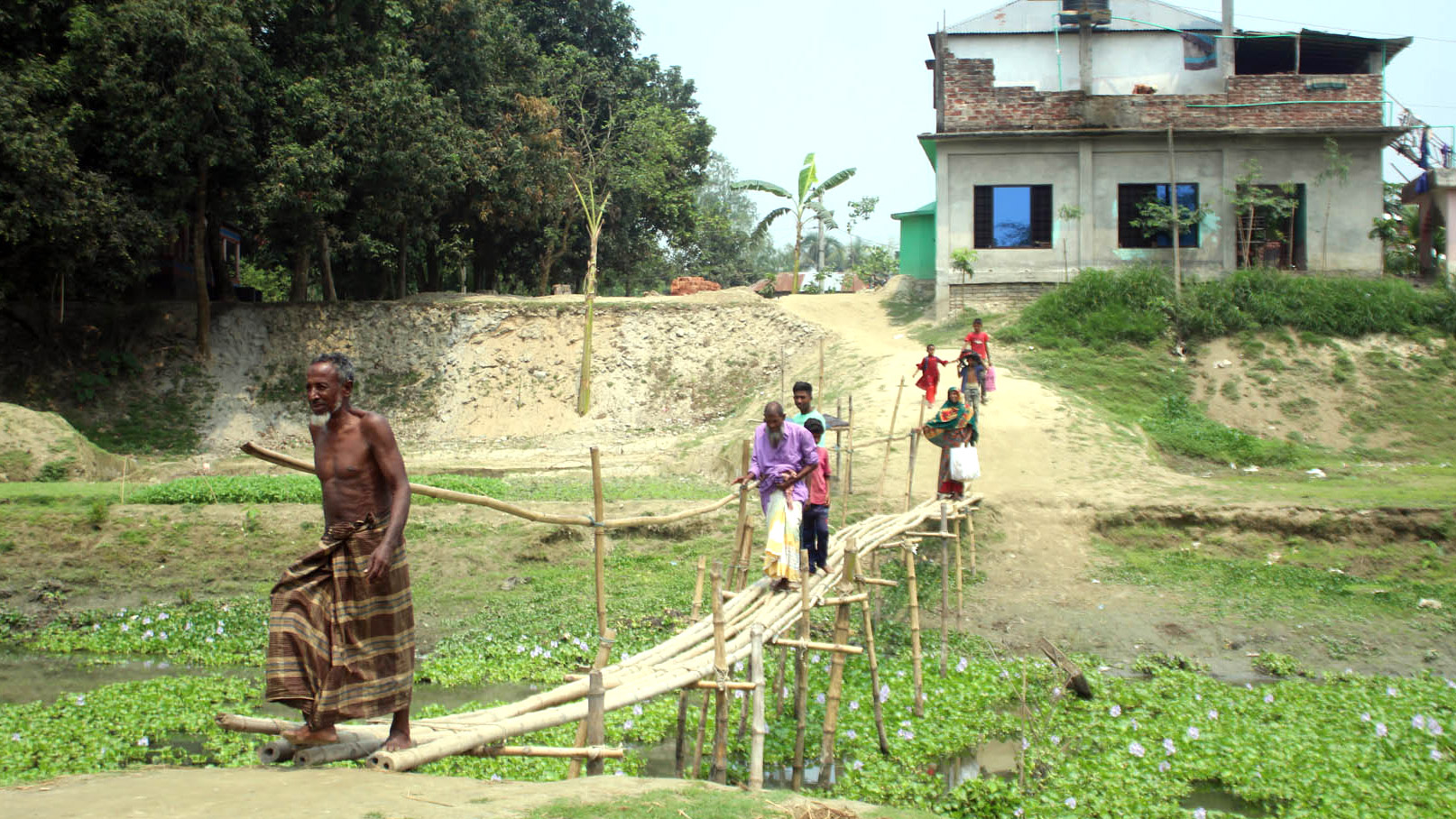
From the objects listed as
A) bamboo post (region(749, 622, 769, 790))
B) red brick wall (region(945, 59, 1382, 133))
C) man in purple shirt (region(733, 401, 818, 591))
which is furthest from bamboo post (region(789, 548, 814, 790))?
red brick wall (region(945, 59, 1382, 133))

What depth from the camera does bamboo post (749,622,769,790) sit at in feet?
20.5

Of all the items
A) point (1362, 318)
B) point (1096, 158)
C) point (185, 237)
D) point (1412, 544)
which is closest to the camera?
point (1412, 544)

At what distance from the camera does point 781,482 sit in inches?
332

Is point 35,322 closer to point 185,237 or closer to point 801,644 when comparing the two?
point 185,237

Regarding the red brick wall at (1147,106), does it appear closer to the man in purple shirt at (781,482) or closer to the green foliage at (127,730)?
the man in purple shirt at (781,482)

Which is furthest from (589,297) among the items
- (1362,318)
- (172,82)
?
(1362,318)

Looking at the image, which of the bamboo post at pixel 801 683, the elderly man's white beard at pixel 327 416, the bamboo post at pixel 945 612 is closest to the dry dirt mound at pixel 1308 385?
the bamboo post at pixel 945 612

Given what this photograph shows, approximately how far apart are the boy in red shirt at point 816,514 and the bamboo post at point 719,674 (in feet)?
8.51

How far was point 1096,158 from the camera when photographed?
25.5 meters

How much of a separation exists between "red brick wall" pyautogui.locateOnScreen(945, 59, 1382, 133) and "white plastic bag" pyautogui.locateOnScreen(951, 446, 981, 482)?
49.8 feet

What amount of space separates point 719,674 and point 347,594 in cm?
223

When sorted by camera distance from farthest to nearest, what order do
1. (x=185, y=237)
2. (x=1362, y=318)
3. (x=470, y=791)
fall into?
(x=185, y=237) < (x=1362, y=318) < (x=470, y=791)

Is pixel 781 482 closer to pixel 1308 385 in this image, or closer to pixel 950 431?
pixel 950 431

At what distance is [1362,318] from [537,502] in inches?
730
